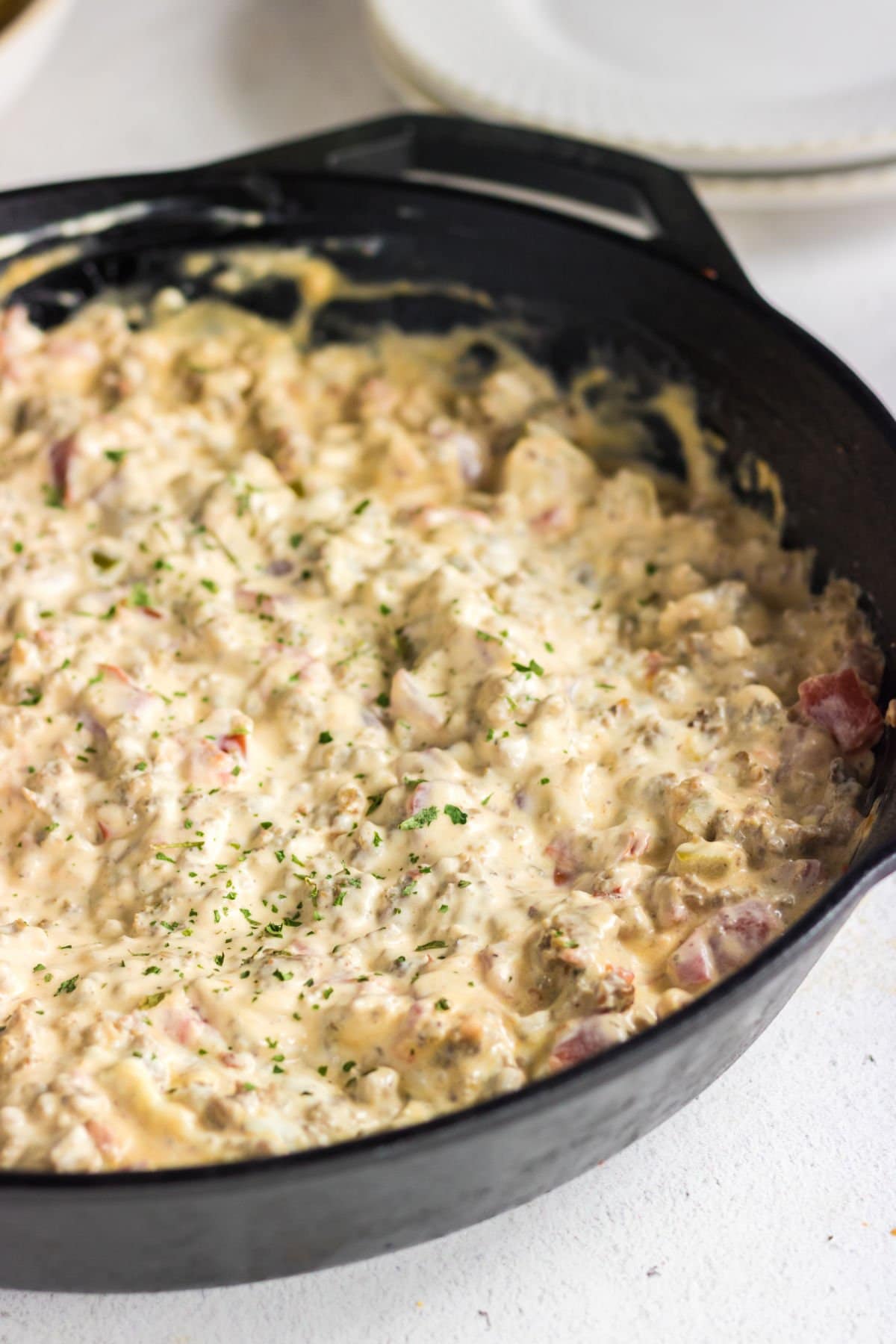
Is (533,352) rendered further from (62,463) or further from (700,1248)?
(700,1248)

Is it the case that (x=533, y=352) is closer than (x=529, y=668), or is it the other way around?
(x=529, y=668)

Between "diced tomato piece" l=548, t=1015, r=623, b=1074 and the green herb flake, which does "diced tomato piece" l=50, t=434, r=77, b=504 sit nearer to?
the green herb flake

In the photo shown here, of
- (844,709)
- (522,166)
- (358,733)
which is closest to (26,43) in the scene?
(522,166)

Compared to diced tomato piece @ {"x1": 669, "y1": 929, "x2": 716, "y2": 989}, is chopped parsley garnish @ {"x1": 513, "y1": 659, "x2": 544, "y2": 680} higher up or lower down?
higher up

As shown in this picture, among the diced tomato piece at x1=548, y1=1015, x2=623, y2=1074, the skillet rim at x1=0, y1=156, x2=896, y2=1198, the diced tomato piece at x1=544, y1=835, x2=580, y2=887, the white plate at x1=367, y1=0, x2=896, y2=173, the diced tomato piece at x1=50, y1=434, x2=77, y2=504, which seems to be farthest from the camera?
the white plate at x1=367, y1=0, x2=896, y2=173

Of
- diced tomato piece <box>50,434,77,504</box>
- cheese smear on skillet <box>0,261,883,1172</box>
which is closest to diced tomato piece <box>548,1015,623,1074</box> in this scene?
cheese smear on skillet <box>0,261,883,1172</box>

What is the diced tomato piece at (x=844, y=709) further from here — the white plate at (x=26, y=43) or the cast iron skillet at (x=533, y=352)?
the white plate at (x=26, y=43)

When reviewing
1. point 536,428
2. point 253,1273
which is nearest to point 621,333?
point 536,428

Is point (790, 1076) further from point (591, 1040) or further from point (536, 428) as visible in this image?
point (536, 428)
